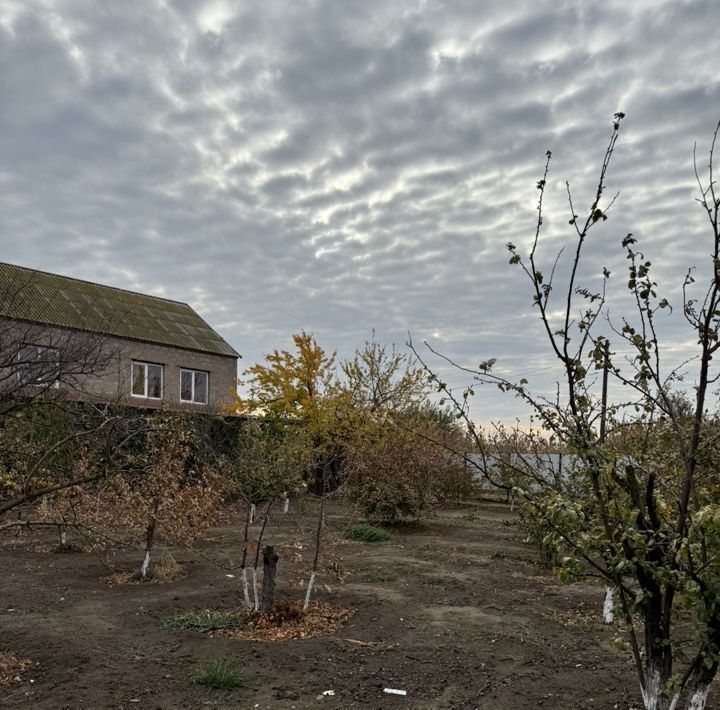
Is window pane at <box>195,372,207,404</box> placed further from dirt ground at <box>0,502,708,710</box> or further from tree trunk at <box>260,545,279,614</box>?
tree trunk at <box>260,545,279,614</box>

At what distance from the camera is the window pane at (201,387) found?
27.6m

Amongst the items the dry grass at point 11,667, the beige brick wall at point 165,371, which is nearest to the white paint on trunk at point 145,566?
the dry grass at point 11,667

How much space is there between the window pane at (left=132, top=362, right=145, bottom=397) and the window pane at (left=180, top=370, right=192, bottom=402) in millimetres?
1996

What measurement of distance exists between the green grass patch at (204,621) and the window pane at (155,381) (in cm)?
1898

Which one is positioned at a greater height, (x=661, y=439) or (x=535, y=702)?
(x=661, y=439)

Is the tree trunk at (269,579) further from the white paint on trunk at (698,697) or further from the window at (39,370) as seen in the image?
the white paint on trunk at (698,697)

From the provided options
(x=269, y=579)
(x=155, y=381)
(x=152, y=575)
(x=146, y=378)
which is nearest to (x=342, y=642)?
(x=269, y=579)

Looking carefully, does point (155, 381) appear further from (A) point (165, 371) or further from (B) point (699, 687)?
(B) point (699, 687)

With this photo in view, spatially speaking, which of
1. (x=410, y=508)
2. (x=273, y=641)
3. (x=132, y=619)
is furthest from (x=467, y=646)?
(x=410, y=508)

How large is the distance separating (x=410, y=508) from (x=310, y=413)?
10922mm

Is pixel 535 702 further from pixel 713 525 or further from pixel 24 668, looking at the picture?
pixel 24 668

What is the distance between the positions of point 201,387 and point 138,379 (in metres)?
3.40

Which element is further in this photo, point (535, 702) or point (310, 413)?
point (310, 413)

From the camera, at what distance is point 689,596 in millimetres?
3402
